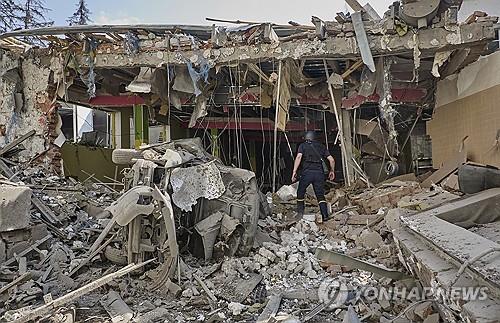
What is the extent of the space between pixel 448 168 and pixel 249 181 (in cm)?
477

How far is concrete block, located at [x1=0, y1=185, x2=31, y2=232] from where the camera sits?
536cm

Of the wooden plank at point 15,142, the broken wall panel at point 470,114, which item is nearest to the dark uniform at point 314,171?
the broken wall panel at point 470,114

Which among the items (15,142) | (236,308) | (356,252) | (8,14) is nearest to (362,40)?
(356,252)

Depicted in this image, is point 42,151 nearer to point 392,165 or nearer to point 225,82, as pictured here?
point 225,82

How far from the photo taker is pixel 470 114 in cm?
851

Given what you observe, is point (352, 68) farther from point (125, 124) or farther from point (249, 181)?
point (125, 124)

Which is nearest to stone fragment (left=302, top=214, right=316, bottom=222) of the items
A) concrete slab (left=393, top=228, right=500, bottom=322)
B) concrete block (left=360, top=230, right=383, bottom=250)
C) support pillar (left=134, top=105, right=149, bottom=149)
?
concrete block (left=360, top=230, right=383, bottom=250)

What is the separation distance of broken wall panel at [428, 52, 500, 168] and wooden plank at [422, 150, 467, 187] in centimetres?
15

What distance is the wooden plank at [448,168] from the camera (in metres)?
8.61

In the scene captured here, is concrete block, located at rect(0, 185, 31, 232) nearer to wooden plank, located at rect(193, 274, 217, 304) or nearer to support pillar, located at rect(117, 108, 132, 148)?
wooden plank, located at rect(193, 274, 217, 304)

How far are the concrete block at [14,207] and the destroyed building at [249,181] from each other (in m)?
0.02

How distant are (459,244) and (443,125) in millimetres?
7452

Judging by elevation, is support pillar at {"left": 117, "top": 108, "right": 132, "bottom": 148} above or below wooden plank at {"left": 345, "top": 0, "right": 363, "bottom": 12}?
below

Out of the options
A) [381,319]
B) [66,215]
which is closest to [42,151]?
[66,215]
